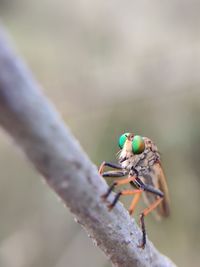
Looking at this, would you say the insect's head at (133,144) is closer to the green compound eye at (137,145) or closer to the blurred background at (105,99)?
the green compound eye at (137,145)

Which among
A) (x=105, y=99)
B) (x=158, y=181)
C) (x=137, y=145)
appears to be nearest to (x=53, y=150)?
(x=137, y=145)

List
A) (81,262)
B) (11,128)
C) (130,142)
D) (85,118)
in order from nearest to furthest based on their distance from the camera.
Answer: (11,128), (130,142), (81,262), (85,118)

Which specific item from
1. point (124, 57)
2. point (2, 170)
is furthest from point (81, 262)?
point (124, 57)

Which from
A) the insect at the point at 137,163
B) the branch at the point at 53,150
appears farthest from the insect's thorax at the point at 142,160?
the branch at the point at 53,150

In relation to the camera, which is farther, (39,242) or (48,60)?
(48,60)

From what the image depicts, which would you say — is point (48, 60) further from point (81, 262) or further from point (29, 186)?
point (81, 262)

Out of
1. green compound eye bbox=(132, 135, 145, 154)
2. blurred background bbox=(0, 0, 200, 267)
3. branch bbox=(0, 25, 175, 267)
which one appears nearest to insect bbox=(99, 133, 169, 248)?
green compound eye bbox=(132, 135, 145, 154)
